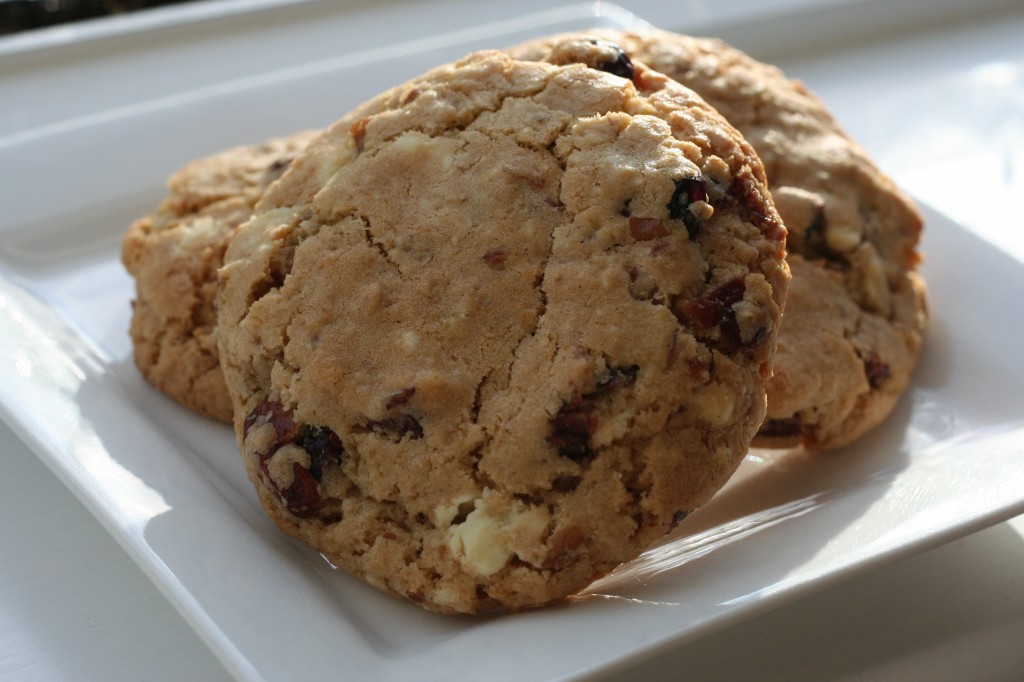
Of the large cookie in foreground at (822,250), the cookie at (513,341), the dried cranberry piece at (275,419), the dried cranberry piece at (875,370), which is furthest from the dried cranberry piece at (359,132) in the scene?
the dried cranberry piece at (875,370)

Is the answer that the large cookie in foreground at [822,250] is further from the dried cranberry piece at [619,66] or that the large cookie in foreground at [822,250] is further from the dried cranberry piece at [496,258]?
the dried cranberry piece at [496,258]

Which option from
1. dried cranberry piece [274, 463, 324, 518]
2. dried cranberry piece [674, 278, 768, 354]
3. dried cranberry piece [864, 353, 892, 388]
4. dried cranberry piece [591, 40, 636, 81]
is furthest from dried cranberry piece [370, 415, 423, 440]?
dried cranberry piece [864, 353, 892, 388]

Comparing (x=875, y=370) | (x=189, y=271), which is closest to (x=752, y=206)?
(x=875, y=370)

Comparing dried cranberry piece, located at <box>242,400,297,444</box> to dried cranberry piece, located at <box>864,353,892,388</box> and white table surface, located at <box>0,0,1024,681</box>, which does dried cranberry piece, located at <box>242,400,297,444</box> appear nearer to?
white table surface, located at <box>0,0,1024,681</box>

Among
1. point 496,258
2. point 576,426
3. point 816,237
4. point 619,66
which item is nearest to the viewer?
point 576,426

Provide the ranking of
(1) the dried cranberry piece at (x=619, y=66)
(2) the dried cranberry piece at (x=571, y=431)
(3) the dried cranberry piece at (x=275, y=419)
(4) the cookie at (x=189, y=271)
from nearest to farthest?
1. (2) the dried cranberry piece at (x=571, y=431)
2. (3) the dried cranberry piece at (x=275, y=419)
3. (1) the dried cranberry piece at (x=619, y=66)
4. (4) the cookie at (x=189, y=271)

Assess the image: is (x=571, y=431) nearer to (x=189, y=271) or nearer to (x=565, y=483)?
(x=565, y=483)

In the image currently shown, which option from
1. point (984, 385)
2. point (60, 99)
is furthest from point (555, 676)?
point (60, 99)
